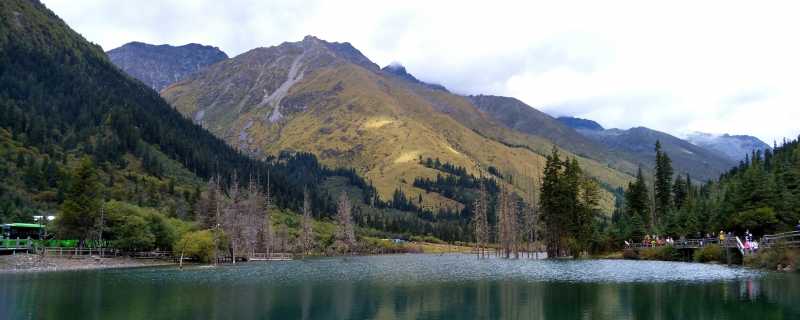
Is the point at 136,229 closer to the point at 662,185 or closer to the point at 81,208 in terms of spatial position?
the point at 81,208

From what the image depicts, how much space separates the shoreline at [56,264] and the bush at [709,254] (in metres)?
91.8

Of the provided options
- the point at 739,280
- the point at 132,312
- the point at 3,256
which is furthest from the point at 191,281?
the point at 739,280

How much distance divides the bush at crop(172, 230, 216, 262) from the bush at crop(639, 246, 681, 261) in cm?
7894

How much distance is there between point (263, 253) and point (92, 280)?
3470 inches

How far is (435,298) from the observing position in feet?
165

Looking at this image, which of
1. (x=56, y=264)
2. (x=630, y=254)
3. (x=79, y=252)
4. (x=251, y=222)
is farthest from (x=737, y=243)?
(x=251, y=222)

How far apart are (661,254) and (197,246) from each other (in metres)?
82.8

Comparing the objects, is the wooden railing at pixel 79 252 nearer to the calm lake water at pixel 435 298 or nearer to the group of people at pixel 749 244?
the calm lake water at pixel 435 298

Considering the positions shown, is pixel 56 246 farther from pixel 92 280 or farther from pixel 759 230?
pixel 759 230

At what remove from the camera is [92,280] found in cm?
7356

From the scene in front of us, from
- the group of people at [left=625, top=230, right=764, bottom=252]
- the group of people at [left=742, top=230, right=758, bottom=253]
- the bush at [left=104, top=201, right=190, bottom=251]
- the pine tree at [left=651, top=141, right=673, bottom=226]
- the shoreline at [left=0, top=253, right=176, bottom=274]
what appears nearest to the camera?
the group of people at [left=742, top=230, right=758, bottom=253]

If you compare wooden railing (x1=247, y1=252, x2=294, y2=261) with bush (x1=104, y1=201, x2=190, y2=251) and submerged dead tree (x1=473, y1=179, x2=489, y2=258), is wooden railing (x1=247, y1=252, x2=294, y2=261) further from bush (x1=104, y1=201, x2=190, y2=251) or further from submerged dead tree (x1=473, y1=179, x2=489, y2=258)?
submerged dead tree (x1=473, y1=179, x2=489, y2=258)

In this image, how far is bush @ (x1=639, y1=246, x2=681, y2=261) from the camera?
99062 millimetres

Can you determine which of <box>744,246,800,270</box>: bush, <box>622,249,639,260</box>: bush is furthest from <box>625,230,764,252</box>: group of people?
<box>744,246,800,270</box>: bush
